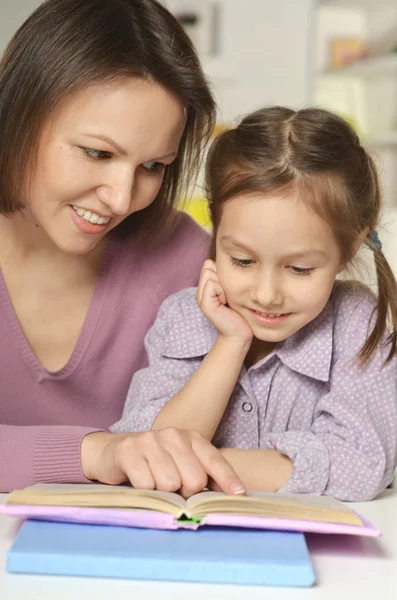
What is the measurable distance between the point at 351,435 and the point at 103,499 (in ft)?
1.40

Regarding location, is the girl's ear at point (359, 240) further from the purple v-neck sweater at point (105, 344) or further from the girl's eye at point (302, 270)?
the purple v-neck sweater at point (105, 344)

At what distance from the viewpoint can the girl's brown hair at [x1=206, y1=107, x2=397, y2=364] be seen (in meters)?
1.12

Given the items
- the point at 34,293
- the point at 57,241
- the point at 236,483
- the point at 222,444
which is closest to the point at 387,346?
the point at 222,444

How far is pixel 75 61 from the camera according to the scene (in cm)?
116

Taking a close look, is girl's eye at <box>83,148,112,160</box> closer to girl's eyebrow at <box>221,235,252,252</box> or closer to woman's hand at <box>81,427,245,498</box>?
girl's eyebrow at <box>221,235,252,252</box>

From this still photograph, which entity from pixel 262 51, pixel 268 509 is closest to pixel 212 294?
pixel 268 509

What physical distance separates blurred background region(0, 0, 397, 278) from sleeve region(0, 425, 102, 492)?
4494mm

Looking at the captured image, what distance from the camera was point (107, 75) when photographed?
1161 mm

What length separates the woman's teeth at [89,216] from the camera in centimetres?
123

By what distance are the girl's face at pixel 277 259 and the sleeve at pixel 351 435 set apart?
0.10 m

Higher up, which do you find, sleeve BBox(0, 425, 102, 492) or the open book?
the open book

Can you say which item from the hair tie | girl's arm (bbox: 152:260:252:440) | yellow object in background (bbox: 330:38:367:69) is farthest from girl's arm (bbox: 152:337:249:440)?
yellow object in background (bbox: 330:38:367:69)

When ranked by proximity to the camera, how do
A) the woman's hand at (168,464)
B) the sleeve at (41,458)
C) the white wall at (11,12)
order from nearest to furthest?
1. the woman's hand at (168,464)
2. the sleeve at (41,458)
3. the white wall at (11,12)

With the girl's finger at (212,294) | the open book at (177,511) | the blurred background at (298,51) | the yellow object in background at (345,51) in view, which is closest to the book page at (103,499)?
the open book at (177,511)
